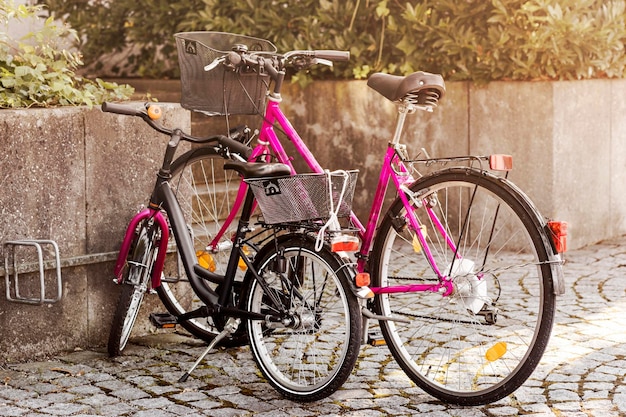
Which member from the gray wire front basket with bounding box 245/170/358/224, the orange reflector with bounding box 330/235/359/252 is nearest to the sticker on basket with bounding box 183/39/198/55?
the gray wire front basket with bounding box 245/170/358/224

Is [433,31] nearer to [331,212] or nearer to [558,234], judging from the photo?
[331,212]

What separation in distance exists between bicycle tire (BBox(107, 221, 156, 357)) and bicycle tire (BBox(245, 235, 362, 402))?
708 millimetres

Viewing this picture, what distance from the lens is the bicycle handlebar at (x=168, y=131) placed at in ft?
16.4

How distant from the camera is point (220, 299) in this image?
501 centimetres

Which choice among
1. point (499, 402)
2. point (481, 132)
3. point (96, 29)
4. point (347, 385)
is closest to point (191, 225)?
point (347, 385)

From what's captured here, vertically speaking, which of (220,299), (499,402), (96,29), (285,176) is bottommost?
(499,402)

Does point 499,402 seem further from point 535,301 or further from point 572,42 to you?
point 572,42

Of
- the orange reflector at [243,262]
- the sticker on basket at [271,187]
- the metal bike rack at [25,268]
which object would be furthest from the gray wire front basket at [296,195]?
the metal bike rack at [25,268]

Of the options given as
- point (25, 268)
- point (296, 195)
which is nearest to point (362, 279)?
point (296, 195)

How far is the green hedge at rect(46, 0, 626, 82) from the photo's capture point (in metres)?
7.60

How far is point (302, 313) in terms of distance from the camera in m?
4.77

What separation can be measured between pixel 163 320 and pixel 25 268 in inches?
27.2

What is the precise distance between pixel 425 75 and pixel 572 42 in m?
3.31

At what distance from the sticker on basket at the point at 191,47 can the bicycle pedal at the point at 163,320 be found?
4.25 ft
